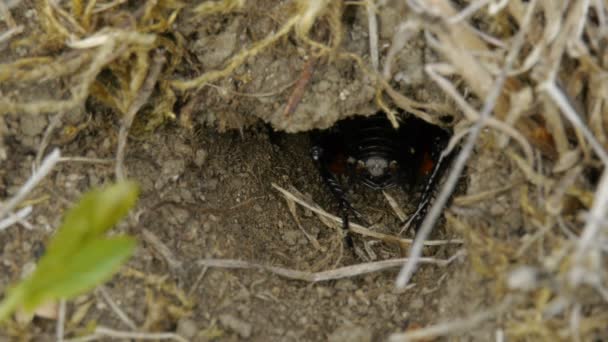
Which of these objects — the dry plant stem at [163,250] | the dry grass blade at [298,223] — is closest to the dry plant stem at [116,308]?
the dry plant stem at [163,250]

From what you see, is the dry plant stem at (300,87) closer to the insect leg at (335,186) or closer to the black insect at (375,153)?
the insect leg at (335,186)

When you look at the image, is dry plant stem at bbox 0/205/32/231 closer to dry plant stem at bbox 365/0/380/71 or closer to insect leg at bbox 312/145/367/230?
dry plant stem at bbox 365/0/380/71

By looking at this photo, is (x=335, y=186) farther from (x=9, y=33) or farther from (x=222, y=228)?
(x=9, y=33)

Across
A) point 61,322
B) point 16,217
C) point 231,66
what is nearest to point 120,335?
point 61,322

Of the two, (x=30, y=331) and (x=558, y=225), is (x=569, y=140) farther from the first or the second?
(x=30, y=331)

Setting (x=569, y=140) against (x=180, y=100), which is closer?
(x=569, y=140)

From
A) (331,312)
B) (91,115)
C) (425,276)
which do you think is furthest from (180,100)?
(425,276)

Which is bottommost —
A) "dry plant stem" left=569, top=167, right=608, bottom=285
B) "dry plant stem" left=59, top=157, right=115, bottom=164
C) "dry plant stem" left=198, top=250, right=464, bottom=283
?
"dry plant stem" left=198, top=250, right=464, bottom=283

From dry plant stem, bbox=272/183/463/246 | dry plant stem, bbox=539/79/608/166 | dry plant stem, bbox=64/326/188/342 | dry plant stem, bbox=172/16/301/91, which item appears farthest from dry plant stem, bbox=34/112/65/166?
dry plant stem, bbox=539/79/608/166
